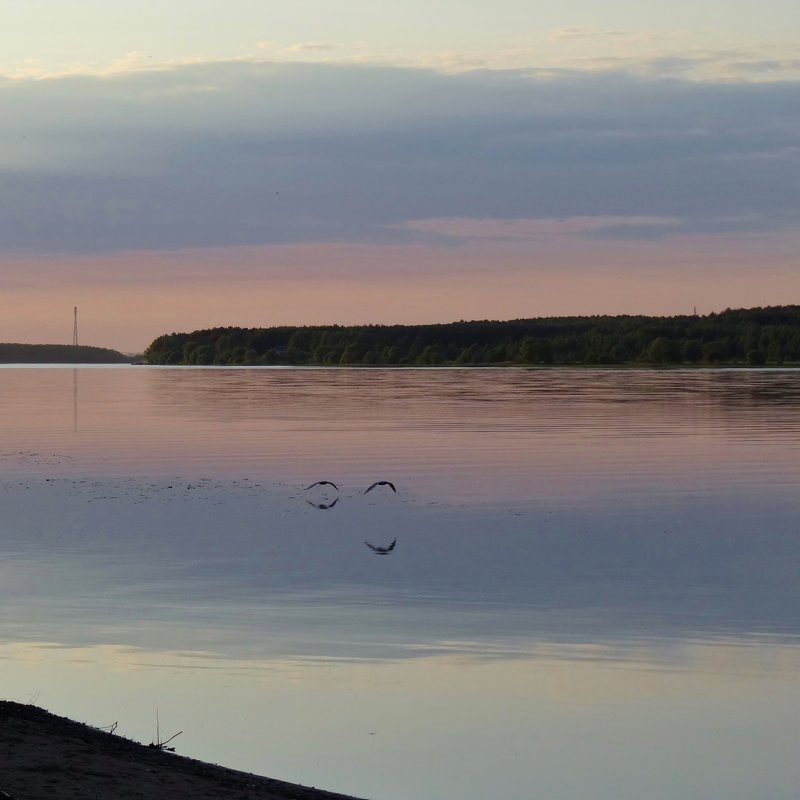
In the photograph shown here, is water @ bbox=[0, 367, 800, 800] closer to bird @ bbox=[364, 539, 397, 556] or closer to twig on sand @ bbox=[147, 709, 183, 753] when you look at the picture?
twig on sand @ bbox=[147, 709, 183, 753]

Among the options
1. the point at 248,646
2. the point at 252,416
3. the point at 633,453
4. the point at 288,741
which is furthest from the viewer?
the point at 252,416

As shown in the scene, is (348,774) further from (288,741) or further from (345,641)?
(345,641)

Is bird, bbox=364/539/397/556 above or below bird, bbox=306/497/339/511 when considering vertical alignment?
below

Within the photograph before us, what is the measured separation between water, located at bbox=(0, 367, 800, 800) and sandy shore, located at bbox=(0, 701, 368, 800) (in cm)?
78

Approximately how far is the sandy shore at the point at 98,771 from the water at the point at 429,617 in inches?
30.8

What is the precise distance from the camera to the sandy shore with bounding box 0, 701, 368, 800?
7.89 m

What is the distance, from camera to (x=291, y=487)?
29.4m

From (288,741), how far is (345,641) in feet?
11.0

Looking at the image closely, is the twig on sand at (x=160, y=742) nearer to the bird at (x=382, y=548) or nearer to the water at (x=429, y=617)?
the water at (x=429, y=617)

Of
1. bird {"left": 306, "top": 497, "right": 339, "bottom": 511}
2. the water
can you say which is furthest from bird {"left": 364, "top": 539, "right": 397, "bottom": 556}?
bird {"left": 306, "top": 497, "right": 339, "bottom": 511}

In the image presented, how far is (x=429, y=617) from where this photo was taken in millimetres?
14953

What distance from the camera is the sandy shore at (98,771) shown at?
7887 millimetres

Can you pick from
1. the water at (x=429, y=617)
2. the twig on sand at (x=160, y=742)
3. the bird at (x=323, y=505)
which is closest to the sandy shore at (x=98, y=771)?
the twig on sand at (x=160, y=742)

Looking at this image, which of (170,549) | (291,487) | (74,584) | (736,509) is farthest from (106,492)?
(736,509)
